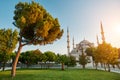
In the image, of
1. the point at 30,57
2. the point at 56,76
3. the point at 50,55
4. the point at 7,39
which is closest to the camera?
the point at 56,76

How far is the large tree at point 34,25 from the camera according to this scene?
24766 millimetres

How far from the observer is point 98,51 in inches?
1916

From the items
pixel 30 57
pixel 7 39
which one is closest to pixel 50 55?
pixel 30 57

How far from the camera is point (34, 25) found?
26188 millimetres

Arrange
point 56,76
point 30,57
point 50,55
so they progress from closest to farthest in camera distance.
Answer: point 56,76
point 30,57
point 50,55

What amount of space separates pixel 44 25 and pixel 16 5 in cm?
635

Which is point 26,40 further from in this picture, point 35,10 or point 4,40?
point 4,40

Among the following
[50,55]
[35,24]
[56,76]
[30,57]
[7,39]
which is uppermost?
[35,24]

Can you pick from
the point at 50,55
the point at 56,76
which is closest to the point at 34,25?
the point at 56,76

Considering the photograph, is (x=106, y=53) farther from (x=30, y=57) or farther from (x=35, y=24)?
(x=30, y=57)

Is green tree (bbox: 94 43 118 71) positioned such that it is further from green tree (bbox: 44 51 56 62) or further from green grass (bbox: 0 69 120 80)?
green tree (bbox: 44 51 56 62)

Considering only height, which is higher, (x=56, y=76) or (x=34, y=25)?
(x=34, y=25)

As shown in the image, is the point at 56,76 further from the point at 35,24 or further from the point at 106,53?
the point at 106,53

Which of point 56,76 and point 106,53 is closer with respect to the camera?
point 56,76
